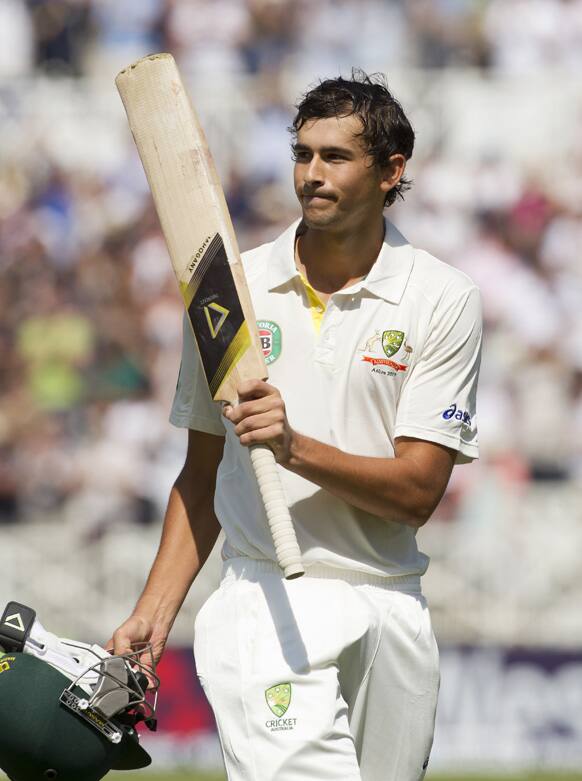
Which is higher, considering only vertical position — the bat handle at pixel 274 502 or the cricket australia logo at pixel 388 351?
the cricket australia logo at pixel 388 351

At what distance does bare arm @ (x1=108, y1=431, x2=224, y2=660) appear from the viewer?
3.48 m

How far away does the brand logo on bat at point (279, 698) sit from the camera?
3246 mm

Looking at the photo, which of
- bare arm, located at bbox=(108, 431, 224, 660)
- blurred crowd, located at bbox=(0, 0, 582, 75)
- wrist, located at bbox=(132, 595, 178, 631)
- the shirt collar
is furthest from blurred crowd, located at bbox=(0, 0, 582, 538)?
the shirt collar

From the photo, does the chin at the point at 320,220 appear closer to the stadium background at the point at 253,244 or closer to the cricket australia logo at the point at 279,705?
the cricket australia logo at the point at 279,705

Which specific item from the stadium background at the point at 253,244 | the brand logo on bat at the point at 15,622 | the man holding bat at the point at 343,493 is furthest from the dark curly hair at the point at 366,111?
the stadium background at the point at 253,244

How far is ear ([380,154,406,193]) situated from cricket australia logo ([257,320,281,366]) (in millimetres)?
442

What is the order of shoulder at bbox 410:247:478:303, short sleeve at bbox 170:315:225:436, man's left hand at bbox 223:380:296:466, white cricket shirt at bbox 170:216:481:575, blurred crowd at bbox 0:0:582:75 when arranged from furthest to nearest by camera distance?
1. blurred crowd at bbox 0:0:582:75
2. short sleeve at bbox 170:315:225:436
3. shoulder at bbox 410:247:478:303
4. white cricket shirt at bbox 170:216:481:575
5. man's left hand at bbox 223:380:296:466

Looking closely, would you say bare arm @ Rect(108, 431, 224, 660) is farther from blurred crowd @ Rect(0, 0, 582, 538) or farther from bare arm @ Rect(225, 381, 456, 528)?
blurred crowd @ Rect(0, 0, 582, 538)

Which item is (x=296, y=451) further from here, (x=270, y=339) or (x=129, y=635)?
(x=129, y=635)

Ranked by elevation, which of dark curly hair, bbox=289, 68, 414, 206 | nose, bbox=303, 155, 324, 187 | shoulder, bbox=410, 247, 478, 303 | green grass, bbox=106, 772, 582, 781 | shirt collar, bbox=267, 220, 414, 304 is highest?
dark curly hair, bbox=289, 68, 414, 206

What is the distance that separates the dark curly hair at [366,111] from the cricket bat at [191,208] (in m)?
0.32

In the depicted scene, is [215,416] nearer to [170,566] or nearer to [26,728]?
[170,566]

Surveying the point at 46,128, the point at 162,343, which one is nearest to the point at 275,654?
the point at 162,343

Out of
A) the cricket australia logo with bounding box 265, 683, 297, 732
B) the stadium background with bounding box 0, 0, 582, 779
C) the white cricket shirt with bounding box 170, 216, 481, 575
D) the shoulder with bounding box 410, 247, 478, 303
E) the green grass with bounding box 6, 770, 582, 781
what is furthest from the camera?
the stadium background with bounding box 0, 0, 582, 779
